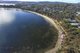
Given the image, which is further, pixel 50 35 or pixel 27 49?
pixel 50 35

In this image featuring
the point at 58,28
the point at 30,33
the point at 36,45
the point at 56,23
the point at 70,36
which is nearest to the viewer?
the point at 36,45

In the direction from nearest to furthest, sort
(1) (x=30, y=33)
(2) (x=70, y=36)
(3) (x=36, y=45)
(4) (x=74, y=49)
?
1. (4) (x=74, y=49)
2. (3) (x=36, y=45)
3. (2) (x=70, y=36)
4. (1) (x=30, y=33)

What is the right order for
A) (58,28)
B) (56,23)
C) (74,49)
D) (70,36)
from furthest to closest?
(56,23) → (58,28) → (70,36) → (74,49)

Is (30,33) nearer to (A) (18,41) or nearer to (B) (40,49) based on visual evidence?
(A) (18,41)

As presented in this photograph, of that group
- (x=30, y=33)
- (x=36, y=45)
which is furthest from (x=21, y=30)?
(x=36, y=45)

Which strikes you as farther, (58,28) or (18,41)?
(58,28)

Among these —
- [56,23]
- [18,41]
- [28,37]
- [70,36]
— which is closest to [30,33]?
[28,37]

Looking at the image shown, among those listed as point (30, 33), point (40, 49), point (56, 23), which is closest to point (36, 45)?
point (40, 49)

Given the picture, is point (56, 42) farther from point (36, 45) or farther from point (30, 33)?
point (30, 33)
